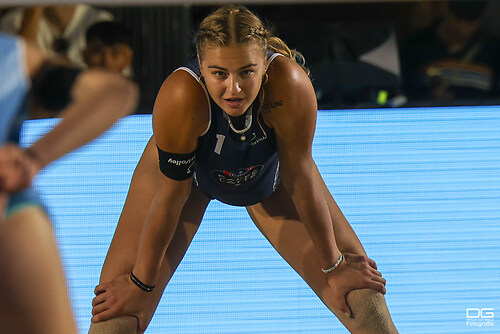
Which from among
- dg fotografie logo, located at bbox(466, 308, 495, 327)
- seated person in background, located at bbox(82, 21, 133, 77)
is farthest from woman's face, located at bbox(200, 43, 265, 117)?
dg fotografie logo, located at bbox(466, 308, 495, 327)

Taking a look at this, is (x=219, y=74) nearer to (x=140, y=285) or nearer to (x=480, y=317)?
(x=140, y=285)

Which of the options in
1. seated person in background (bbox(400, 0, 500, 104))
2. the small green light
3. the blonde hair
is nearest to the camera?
the blonde hair

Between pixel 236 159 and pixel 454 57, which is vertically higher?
pixel 454 57

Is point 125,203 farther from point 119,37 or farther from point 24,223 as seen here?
point 24,223

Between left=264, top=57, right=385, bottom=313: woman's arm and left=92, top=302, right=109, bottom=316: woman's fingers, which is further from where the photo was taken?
left=92, top=302, right=109, bottom=316: woman's fingers

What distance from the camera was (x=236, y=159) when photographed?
1.75 m

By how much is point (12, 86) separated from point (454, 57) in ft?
3.91

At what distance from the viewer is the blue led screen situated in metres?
2.05

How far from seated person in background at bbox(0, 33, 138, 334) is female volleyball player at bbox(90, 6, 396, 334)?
0.23 m

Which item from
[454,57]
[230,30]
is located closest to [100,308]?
[230,30]

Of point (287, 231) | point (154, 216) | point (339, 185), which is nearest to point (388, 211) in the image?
point (339, 185)

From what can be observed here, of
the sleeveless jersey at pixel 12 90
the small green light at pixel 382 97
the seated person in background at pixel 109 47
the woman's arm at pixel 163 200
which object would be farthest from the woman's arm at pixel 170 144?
the small green light at pixel 382 97

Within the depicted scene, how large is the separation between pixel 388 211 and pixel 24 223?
46.1 inches

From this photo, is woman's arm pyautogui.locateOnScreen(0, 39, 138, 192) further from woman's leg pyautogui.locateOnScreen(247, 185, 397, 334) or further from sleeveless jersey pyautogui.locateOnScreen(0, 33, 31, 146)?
woman's leg pyautogui.locateOnScreen(247, 185, 397, 334)
